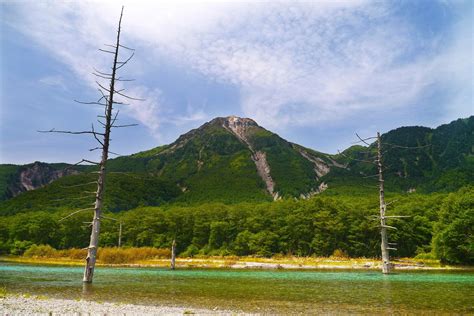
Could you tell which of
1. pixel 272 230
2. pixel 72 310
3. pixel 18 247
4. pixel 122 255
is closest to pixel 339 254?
pixel 272 230

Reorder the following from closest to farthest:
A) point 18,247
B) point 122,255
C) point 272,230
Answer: point 122,255 < point 272,230 < point 18,247

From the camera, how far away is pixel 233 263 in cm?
5634

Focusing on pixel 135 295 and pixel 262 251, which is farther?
pixel 262 251

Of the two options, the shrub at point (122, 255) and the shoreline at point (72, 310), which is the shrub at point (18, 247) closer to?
the shrub at point (122, 255)

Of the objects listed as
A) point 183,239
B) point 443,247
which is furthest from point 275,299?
point 183,239

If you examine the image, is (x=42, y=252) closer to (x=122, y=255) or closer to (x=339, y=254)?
(x=122, y=255)

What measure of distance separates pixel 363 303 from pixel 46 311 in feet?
37.6

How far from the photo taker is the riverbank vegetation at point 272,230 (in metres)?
68.7

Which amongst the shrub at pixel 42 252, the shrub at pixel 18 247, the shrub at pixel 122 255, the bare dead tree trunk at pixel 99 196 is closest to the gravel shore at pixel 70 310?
the bare dead tree trunk at pixel 99 196

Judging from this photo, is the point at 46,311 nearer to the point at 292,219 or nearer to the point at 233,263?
the point at 233,263

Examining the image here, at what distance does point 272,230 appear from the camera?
279 ft

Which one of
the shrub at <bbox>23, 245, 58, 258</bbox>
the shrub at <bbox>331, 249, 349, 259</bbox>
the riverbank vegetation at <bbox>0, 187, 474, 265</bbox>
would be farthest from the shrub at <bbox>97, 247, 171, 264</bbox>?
the shrub at <bbox>331, 249, 349, 259</bbox>

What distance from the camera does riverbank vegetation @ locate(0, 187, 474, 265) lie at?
68.7 meters

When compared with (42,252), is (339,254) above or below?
above
